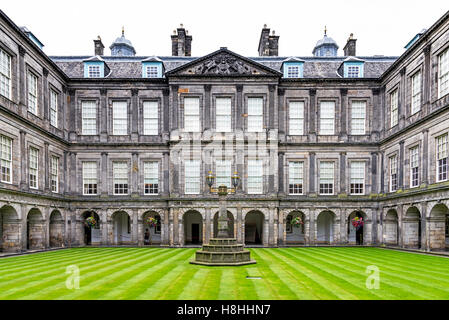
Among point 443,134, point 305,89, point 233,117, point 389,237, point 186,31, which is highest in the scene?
point 186,31

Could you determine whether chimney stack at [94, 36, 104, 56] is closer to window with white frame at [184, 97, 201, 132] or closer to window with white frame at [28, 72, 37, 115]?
window with white frame at [28, 72, 37, 115]

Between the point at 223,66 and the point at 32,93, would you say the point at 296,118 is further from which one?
the point at 32,93

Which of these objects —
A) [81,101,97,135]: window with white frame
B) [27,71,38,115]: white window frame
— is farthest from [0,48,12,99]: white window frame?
[81,101,97,135]: window with white frame

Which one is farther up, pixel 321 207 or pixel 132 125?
pixel 132 125

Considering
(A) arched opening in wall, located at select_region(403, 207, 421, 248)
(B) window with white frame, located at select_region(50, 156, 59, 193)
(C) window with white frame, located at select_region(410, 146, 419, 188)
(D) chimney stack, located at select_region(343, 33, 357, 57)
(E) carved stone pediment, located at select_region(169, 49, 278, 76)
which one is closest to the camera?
(C) window with white frame, located at select_region(410, 146, 419, 188)

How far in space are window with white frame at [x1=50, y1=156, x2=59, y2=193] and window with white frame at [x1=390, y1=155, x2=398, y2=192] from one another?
25.7 meters

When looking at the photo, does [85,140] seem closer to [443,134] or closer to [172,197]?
[172,197]

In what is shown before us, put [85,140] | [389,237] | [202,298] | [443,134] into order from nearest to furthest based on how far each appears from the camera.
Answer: [202,298]
[443,134]
[389,237]
[85,140]

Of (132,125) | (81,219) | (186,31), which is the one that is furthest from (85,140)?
(186,31)

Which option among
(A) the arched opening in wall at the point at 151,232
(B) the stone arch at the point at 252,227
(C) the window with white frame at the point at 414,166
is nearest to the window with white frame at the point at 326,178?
(C) the window with white frame at the point at 414,166

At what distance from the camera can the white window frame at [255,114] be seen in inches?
1224

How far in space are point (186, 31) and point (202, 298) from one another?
32888 millimetres

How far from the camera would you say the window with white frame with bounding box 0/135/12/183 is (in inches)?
884

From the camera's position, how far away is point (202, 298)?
10.1 m
